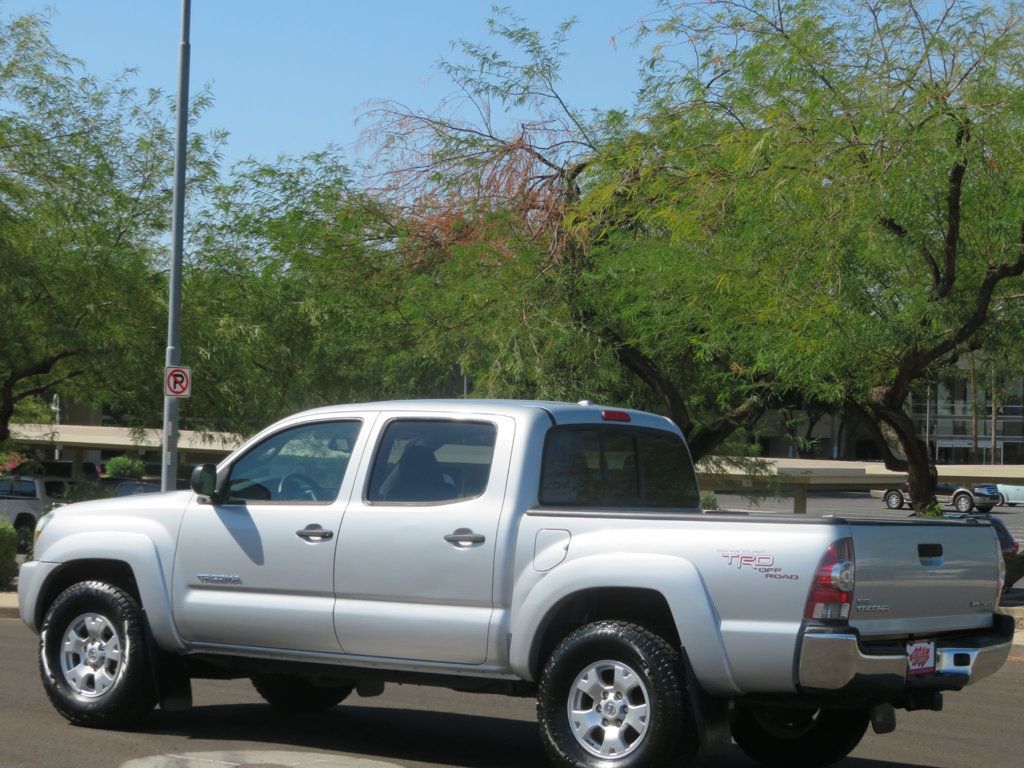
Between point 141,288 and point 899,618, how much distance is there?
17.2m

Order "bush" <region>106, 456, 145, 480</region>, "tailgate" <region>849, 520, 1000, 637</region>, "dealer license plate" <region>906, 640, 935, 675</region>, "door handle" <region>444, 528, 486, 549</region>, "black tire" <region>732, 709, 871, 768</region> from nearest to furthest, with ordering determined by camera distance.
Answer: "tailgate" <region>849, 520, 1000, 637</region> → "dealer license plate" <region>906, 640, 935, 675</region> → "door handle" <region>444, 528, 486, 549</region> → "black tire" <region>732, 709, 871, 768</region> → "bush" <region>106, 456, 145, 480</region>

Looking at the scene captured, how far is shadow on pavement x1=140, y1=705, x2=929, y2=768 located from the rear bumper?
1.42 m

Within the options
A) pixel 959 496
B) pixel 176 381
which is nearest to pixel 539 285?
pixel 176 381

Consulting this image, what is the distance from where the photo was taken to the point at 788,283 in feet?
47.9

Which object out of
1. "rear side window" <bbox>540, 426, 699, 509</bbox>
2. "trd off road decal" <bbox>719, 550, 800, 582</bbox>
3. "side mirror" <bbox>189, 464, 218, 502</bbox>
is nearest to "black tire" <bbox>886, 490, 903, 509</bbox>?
"rear side window" <bbox>540, 426, 699, 509</bbox>

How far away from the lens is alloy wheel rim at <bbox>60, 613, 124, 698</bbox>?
324 inches

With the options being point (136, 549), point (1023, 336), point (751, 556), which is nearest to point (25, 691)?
point (136, 549)

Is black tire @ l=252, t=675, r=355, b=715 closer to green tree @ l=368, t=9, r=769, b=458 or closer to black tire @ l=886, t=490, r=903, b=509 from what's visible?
green tree @ l=368, t=9, r=769, b=458

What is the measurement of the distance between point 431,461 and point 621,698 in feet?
5.54

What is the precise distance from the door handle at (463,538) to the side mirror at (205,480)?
5.25 feet

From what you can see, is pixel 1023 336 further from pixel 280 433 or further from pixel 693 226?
pixel 280 433

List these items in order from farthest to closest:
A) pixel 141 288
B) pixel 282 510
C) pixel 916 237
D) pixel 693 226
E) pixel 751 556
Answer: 1. pixel 141 288
2. pixel 693 226
3. pixel 916 237
4. pixel 282 510
5. pixel 751 556

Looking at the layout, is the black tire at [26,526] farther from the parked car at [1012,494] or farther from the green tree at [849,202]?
the parked car at [1012,494]

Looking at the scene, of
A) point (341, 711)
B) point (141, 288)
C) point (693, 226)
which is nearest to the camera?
point (341, 711)
